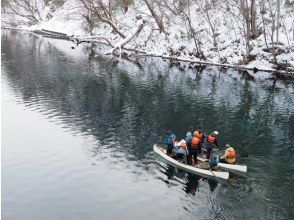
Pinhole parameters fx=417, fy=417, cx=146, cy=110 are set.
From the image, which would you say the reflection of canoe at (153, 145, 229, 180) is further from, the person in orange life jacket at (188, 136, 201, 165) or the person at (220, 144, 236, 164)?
the person at (220, 144, 236, 164)

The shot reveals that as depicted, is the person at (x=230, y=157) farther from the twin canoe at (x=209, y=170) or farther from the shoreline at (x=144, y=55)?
the shoreline at (x=144, y=55)

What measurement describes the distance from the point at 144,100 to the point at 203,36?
34191 millimetres

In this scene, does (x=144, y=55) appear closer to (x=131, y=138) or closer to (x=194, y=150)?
(x=131, y=138)

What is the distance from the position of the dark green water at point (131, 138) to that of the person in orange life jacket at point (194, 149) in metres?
1.61

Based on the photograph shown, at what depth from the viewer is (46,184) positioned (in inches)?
1192

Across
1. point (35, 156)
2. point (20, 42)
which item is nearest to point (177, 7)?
point (20, 42)

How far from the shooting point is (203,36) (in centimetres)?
8231

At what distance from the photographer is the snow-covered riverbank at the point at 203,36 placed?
71812mm

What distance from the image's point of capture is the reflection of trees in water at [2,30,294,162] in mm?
41906

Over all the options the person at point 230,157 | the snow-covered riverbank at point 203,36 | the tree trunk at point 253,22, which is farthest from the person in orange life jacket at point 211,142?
the tree trunk at point 253,22

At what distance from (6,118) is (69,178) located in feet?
55.4

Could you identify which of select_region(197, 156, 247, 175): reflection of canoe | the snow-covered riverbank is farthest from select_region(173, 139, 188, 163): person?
the snow-covered riverbank

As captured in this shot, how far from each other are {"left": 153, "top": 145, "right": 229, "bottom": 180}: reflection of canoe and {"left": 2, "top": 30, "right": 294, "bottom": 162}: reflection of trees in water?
219 cm

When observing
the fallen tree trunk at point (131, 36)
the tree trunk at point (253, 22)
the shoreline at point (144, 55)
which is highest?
the tree trunk at point (253, 22)
